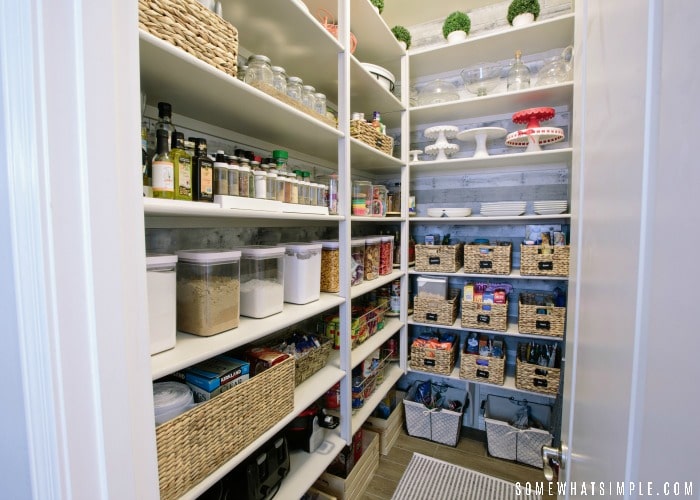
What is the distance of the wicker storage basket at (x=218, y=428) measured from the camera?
2.38 feet

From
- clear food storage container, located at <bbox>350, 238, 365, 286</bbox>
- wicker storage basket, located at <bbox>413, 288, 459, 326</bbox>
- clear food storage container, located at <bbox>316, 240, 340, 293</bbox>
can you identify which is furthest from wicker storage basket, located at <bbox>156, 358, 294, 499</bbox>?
wicker storage basket, located at <bbox>413, 288, 459, 326</bbox>

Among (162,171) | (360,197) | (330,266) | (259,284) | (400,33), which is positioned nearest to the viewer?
(162,171)

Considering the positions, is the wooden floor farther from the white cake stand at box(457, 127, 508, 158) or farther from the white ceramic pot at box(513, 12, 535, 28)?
the white ceramic pot at box(513, 12, 535, 28)

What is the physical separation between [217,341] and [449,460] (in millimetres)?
2014

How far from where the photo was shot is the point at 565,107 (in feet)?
6.77

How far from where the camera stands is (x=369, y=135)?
174 centimetres

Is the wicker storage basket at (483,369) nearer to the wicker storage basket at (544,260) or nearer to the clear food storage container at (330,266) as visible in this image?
the wicker storage basket at (544,260)

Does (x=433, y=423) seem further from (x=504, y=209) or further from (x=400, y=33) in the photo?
(x=400, y=33)

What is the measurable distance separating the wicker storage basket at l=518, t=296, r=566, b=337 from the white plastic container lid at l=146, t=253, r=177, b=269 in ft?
6.61

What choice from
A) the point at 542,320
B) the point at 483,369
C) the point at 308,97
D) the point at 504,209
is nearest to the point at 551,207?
the point at 504,209
